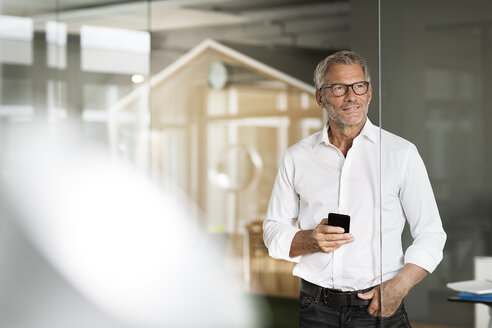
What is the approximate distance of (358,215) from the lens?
2.11 metres

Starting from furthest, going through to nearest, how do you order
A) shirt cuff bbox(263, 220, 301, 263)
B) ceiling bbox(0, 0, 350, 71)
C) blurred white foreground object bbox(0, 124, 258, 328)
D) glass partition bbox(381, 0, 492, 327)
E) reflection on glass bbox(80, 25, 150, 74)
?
1. ceiling bbox(0, 0, 350, 71)
2. reflection on glass bbox(80, 25, 150, 74)
3. blurred white foreground object bbox(0, 124, 258, 328)
4. shirt cuff bbox(263, 220, 301, 263)
5. glass partition bbox(381, 0, 492, 327)

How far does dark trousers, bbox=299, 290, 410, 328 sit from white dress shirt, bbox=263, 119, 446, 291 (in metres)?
0.07

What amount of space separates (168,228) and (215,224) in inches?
17.3

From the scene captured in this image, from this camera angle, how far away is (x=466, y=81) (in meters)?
2.03

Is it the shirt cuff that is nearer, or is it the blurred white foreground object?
the shirt cuff

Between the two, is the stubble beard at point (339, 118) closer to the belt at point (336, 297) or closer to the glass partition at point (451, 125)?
the glass partition at point (451, 125)

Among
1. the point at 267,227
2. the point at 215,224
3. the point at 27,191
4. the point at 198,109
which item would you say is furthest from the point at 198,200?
the point at 267,227

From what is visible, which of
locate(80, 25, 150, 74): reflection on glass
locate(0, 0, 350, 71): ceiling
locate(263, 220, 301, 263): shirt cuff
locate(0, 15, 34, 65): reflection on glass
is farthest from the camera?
locate(0, 0, 350, 71): ceiling

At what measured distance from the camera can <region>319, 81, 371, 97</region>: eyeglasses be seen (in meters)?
2.05

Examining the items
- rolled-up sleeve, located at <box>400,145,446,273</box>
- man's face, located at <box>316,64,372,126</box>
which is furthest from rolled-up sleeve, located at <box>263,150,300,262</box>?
rolled-up sleeve, located at <box>400,145,446,273</box>

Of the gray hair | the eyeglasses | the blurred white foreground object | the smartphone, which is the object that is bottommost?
the blurred white foreground object

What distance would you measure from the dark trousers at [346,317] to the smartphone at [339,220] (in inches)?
9.1

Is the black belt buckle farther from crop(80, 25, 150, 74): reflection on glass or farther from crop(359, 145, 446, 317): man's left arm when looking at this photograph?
crop(80, 25, 150, 74): reflection on glass

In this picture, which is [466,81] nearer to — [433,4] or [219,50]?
[433,4]
